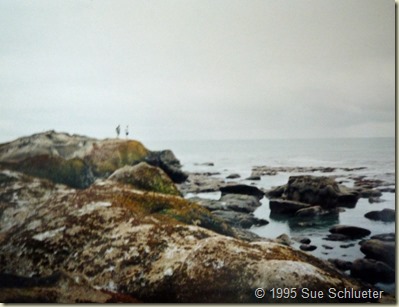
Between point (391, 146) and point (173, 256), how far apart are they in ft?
8.34

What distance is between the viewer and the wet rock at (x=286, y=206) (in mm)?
3952

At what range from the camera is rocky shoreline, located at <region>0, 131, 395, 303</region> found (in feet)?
12.0

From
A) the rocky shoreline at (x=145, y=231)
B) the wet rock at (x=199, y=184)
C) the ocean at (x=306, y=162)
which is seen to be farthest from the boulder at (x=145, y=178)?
the ocean at (x=306, y=162)

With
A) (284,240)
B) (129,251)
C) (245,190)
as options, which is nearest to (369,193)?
(284,240)

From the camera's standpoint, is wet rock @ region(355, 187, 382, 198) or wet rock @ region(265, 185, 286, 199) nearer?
wet rock @ region(355, 187, 382, 198)

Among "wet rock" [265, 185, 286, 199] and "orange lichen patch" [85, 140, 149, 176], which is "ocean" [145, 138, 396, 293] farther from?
"orange lichen patch" [85, 140, 149, 176]

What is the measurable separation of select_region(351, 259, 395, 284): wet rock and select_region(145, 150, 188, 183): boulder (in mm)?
1966

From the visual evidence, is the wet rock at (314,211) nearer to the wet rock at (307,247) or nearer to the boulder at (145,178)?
the wet rock at (307,247)

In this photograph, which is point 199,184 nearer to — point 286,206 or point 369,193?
point 286,206

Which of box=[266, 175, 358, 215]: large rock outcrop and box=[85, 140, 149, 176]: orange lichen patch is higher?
box=[85, 140, 149, 176]: orange lichen patch

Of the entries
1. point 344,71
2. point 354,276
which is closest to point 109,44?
point 344,71

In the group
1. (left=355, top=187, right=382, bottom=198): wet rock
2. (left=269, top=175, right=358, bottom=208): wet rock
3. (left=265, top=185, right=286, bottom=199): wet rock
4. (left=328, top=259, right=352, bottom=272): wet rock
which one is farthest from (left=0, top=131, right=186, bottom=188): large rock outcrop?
(left=355, top=187, right=382, bottom=198): wet rock

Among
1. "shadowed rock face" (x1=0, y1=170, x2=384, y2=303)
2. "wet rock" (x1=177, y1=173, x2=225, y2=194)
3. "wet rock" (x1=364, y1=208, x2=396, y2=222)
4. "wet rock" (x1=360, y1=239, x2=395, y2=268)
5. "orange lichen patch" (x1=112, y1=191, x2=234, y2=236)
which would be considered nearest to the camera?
"shadowed rock face" (x1=0, y1=170, x2=384, y2=303)

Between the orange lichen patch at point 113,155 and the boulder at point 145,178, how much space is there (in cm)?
7
